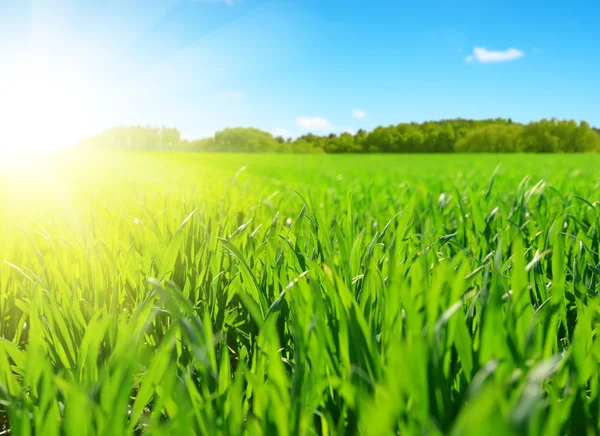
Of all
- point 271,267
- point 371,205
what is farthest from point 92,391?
point 371,205

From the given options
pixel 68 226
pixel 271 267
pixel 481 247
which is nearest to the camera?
pixel 271 267

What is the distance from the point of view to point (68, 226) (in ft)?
5.55

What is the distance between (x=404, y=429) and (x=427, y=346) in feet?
0.30

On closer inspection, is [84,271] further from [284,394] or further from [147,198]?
[147,198]

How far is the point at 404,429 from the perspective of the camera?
0.51m

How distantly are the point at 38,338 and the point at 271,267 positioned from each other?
0.49 meters

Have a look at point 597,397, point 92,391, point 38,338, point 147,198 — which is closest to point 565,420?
point 597,397

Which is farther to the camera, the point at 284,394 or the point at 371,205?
the point at 371,205

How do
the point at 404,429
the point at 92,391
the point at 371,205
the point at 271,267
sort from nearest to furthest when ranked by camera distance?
1. the point at 404,429
2. the point at 92,391
3. the point at 271,267
4. the point at 371,205

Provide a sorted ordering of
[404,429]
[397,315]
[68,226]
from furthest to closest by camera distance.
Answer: [68,226] < [397,315] < [404,429]

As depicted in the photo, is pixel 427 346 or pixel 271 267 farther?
pixel 271 267

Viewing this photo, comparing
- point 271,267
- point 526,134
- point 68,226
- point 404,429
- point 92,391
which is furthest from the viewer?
point 526,134

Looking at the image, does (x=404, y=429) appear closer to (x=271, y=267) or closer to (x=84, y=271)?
(x=271, y=267)

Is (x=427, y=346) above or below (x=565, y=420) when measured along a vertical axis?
above
